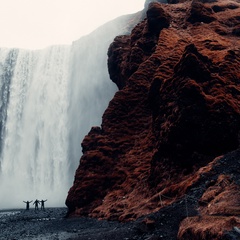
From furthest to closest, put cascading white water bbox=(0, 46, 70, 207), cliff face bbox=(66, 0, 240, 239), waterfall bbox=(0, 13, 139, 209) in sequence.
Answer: waterfall bbox=(0, 13, 139, 209), cascading white water bbox=(0, 46, 70, 207), cliff face bbox=(66, 0, 240, 239)

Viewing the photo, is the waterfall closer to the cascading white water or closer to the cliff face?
the cascading white water

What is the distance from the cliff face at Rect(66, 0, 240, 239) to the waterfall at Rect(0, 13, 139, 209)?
2107cm

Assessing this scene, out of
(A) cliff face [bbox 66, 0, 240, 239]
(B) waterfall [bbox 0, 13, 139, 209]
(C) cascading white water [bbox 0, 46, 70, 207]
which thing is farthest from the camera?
(B) waterfall [bbox 0, 13, 139, 209]

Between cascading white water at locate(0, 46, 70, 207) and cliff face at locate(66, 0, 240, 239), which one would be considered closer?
cliff face at locate(66, 0, 240, 239)

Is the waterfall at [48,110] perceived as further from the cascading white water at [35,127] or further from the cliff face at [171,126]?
the cliff face at [171,126]

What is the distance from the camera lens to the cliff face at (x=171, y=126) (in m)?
13.9

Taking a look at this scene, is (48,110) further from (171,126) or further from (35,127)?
(171,126)

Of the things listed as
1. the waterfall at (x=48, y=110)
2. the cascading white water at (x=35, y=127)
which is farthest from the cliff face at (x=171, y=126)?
the cascading white water at (x=35, y=127)

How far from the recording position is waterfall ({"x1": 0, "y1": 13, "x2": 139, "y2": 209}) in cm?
4559

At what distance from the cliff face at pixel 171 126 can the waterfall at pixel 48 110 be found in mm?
21072

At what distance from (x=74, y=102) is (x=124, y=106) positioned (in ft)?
93.2

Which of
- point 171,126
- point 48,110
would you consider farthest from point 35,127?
point 171,126

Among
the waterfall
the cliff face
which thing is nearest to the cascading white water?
the waterfall

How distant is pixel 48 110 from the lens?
1976 inches
